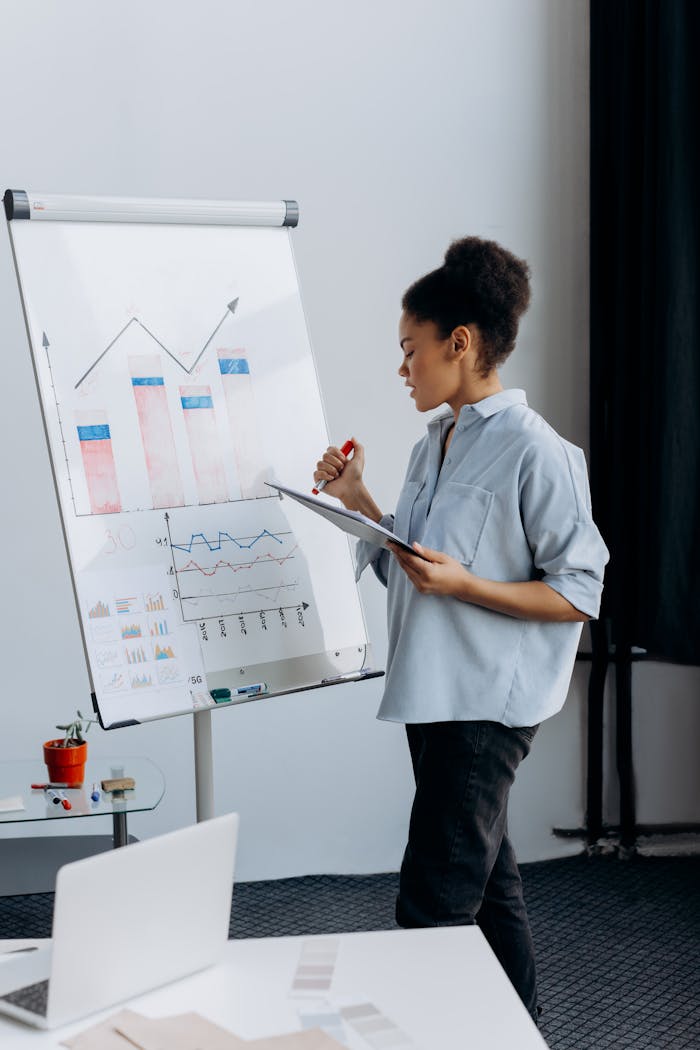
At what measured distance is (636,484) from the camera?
2.89 metres

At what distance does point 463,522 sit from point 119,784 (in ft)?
3.30

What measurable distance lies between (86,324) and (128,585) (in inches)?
17.8

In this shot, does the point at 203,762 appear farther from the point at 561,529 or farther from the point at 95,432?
the point at 561,529

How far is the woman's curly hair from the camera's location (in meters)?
1.73

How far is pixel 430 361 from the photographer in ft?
5.85

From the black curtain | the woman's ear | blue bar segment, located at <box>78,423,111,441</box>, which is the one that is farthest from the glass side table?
the black curtain

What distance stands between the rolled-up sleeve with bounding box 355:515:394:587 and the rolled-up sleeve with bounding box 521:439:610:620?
36cm

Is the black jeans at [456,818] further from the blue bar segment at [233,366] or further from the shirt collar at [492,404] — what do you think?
the blue bar segment at [233,366]

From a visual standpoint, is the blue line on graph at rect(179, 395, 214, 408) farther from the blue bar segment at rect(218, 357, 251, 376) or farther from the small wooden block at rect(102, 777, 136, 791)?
the small wooden block at rect(102, 777, 136, 791)

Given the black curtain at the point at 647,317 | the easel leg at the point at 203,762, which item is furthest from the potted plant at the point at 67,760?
the black curtain at the point at 647,317

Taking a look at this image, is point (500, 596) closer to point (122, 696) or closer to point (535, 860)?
point (122, 696)

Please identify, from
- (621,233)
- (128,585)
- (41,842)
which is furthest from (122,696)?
(621,233)

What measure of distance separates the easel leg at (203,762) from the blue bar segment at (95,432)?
1.68ft

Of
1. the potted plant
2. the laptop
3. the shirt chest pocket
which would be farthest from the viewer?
the potted plant
